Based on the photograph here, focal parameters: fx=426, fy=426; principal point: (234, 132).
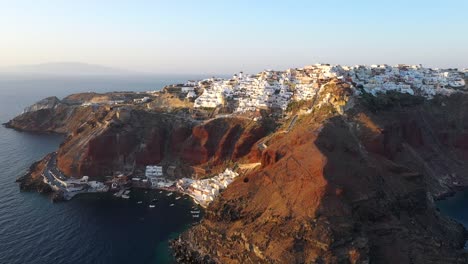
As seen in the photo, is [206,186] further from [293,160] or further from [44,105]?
[44,105]

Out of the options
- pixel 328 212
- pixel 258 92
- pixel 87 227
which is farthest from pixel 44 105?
pixel 328 212

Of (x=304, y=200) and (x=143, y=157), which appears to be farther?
(x=143, y=157)

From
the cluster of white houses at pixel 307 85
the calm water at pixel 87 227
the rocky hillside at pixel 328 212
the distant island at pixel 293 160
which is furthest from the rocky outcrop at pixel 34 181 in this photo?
the cluster of white houses at pixel 307 85

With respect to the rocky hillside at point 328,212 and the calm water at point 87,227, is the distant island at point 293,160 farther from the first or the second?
the calm water at point 87,227

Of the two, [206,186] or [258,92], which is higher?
[258,92]

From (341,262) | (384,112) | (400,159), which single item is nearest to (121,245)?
(341,262)

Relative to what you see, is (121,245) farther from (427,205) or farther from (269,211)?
(427,205)
